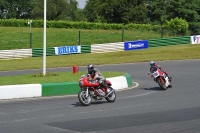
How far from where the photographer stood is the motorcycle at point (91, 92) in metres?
14.5

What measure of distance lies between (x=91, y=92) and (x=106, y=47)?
26386mm

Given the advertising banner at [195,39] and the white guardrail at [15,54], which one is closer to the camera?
the white guardrail at [15,54]

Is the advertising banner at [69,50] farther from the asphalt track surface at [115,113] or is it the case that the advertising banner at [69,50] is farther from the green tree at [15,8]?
the green tree at [15,8]

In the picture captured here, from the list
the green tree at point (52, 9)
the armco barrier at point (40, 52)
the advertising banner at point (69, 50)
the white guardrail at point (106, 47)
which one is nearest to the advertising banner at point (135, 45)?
the white guardrail at point (106, 47)

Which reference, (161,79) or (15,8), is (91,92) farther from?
(15,8)

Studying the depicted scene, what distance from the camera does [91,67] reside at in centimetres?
1502

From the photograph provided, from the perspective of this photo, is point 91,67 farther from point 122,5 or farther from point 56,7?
point 56,7

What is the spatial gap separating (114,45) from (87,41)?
680 cm

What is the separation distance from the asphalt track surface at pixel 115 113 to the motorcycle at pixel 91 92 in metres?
0.20

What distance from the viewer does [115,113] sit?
13.0 m

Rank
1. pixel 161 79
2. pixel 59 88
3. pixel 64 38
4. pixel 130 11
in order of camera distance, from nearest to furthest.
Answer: pixel 59 88 < pixel 161 79 < pixel 64 38 < pixel 130 11

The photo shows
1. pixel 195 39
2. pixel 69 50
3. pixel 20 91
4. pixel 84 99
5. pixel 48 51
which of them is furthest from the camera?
pixel 195 39

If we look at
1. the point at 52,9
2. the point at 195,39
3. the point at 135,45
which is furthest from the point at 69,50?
the point at 52,9

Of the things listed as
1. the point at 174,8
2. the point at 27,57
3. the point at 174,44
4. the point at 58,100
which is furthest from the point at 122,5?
the point at 58,100
